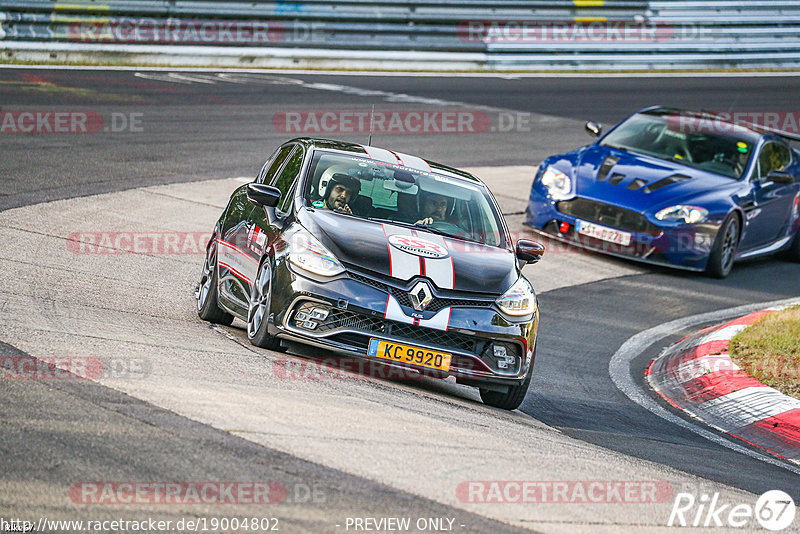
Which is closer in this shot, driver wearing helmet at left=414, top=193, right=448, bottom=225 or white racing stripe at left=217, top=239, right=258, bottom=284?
white racing stripe at left=217, top=239, right=258, bottom=284

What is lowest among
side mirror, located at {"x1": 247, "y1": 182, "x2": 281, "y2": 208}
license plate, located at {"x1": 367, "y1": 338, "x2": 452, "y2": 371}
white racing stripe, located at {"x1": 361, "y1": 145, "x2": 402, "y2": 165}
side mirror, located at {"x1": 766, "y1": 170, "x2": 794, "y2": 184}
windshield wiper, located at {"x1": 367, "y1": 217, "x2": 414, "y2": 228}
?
license plate, located at {"x1": 367, "y1": 338, "x2": 452, "y2": 371}

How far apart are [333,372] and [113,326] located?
1.46 meters

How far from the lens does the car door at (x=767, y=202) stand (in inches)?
549

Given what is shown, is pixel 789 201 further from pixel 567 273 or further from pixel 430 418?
pixel 430 418

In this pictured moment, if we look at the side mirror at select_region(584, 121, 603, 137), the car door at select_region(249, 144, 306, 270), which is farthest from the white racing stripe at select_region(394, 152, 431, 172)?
the side mirror at select_region(584, 121, 603, 137)

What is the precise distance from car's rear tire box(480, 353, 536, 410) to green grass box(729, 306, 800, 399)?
2.36 m

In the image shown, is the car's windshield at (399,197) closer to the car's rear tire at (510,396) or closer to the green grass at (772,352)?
the car's rear tire at (510,396)

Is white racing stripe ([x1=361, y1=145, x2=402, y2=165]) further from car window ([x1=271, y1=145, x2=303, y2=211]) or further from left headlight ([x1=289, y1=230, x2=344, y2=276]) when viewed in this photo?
left headlight ([x1=289, y1=230, x2=344, y2=276])

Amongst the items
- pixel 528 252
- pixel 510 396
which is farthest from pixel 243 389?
pixel 528 252

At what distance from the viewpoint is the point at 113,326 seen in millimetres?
7602

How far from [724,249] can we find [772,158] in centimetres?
188

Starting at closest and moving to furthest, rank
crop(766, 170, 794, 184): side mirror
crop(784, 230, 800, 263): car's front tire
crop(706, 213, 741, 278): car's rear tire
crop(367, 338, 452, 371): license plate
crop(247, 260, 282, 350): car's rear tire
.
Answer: crop(367, 338, 452, 371): license plate, crop(247, 260, 282, 350): car's rear tire, crop(706, 213, 741, 278): car's rear tire, crop(766, 170, 794, 184): side mirror, crop(784, 230, 800, 263): car's front tire

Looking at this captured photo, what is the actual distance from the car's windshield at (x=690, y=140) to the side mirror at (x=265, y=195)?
728 centimetres

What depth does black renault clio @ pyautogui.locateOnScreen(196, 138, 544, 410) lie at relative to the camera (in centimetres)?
723
